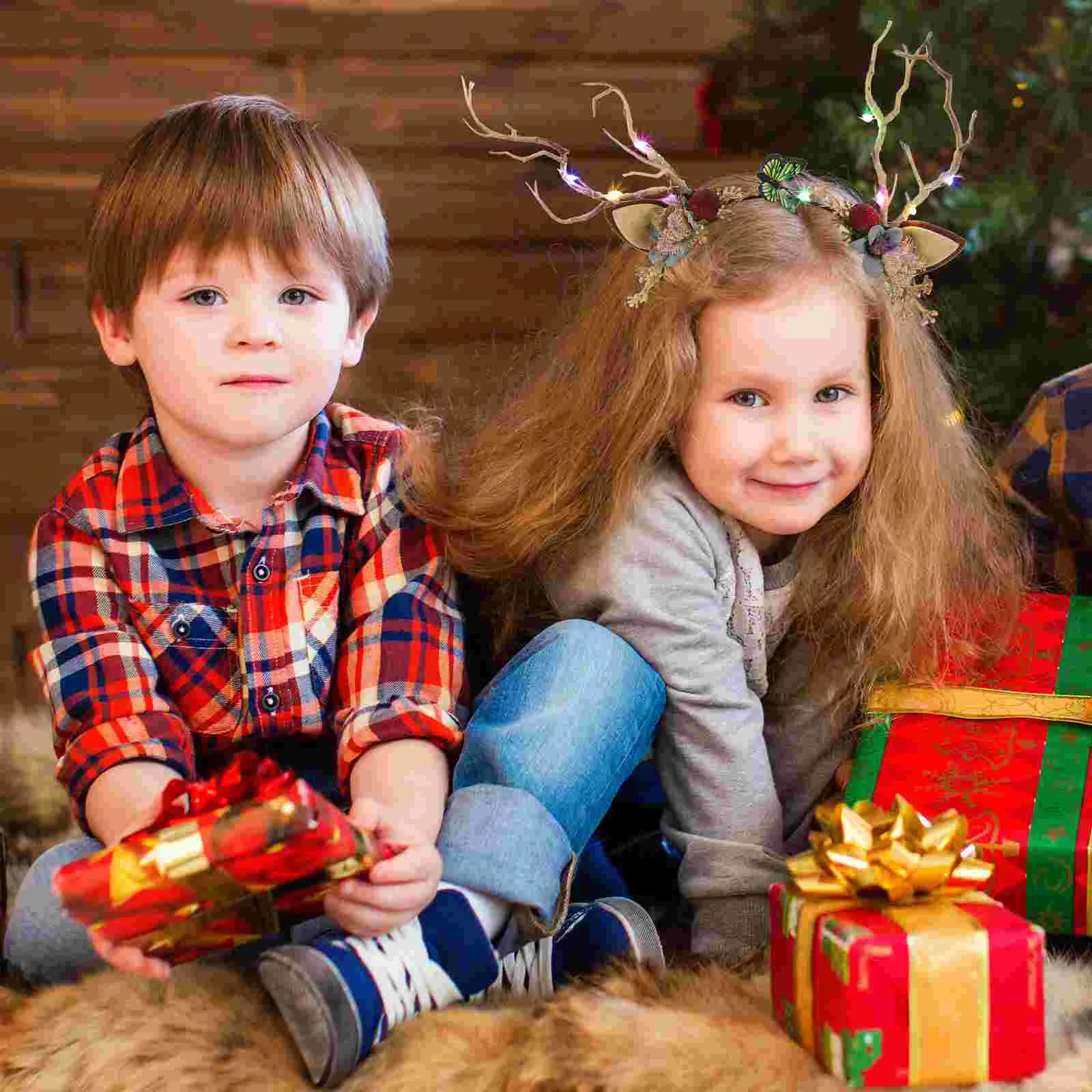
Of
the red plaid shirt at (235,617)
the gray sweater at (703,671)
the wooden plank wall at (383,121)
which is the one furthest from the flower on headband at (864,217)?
the wooden plank wall at (383,121)

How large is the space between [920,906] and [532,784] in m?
0.31

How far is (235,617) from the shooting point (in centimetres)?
128

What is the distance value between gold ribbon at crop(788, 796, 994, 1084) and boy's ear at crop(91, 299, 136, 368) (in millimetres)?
722

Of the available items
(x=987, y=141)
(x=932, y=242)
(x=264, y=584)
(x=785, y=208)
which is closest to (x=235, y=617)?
(x=264, y=584)

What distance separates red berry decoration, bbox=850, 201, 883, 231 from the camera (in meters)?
1.28

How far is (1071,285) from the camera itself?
1.93m

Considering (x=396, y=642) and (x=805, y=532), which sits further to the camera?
(x=805, y=532)

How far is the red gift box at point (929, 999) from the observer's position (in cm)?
90

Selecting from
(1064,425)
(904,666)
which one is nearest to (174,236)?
(904,666)

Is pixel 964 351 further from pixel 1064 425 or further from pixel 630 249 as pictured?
pixel 630 249

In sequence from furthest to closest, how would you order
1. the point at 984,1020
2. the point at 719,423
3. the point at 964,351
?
the point at 964,351, the point at 719,423, the point at 984,1020

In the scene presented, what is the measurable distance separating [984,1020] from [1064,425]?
0.70m

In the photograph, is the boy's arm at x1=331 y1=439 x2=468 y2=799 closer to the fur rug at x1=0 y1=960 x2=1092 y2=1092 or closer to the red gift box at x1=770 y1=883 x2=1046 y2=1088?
the fur rug at x1=0 y1=960 x2=1092 y2=1092

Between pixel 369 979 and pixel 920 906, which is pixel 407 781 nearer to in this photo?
pixel 369 979
